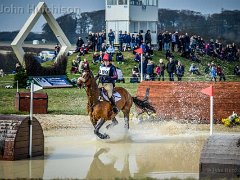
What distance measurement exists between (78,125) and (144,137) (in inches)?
113

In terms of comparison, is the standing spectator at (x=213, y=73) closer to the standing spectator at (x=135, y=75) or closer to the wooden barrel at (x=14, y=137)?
the standing spectator at (x=135, y=75)

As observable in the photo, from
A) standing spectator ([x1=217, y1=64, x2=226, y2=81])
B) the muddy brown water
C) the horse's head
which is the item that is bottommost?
the muddy brown water

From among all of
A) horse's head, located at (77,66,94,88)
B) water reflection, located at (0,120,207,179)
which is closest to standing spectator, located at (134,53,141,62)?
water reflection, located at (0,120,207,179)

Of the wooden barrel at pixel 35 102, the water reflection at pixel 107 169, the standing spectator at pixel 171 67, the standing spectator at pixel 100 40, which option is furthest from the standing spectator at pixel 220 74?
the water reflection at pixel 107 169

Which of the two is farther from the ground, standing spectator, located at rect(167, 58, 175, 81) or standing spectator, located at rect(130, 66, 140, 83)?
standing spectator, located at rect(167, 58, 175, 81)

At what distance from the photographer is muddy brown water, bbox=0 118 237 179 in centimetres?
1279

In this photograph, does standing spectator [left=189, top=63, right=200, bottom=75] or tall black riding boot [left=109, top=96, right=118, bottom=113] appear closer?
tall black riding boot [left=109, top=96, right=118, bottom=113]

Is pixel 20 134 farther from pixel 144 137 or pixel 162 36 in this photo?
pixel 162 36

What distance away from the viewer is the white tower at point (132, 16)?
38500 mm

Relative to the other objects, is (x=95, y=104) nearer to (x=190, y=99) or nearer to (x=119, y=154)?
(x=119, y=154)

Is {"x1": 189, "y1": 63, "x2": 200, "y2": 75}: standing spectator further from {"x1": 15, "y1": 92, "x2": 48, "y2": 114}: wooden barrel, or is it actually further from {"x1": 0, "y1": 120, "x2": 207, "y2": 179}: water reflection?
{"x1": 0, "y1": 120, "x2": 207, "y2": 179}: water reflection

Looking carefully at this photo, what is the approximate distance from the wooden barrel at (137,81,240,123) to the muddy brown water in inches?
35.8

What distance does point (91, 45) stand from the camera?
3322 cm

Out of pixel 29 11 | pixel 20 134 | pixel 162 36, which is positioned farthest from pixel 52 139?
pixel 29 11
